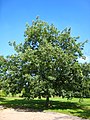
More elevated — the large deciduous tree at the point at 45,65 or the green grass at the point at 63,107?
the large deciduous tree at the point at 45,65

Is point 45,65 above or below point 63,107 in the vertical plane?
above

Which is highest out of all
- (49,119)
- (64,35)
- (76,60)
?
(64,35)

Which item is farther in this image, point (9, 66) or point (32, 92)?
point (9, 66)

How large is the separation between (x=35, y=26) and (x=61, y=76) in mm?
5686

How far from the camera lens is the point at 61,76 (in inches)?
1022

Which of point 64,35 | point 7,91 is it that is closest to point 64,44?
point 64,35

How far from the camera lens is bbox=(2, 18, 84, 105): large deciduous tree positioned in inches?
964

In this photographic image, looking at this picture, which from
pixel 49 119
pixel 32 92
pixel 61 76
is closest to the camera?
pixel 49 119

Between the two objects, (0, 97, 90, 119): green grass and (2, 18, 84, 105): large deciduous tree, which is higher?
(2, 18, 84, 105): large deciduous tree

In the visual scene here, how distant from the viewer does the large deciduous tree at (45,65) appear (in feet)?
80.3

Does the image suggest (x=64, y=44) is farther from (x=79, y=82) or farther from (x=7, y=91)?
(x=7, y=91)

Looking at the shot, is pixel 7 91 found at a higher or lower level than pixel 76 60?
lower

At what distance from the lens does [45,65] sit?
965 inches

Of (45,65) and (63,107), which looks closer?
(45,65)
